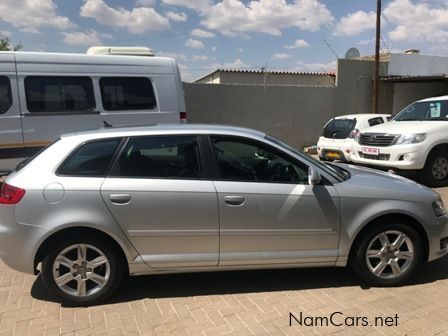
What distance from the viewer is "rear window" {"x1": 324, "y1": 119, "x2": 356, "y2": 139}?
11531 millimetres

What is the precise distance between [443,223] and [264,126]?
11.3 meters

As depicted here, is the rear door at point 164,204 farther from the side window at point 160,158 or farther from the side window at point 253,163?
the side window at point 253,163

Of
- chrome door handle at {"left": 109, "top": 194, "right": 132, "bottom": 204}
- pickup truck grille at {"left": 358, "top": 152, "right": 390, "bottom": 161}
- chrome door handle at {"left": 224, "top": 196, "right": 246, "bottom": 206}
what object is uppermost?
chrome door handle at {"left": 109, "top": 194, "right": 132, "bottom": 204}

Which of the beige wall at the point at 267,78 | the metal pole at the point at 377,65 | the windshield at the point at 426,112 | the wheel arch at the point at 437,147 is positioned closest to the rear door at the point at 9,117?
the wheel arch at the point at 437,147

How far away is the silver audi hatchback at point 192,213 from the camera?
3.73m

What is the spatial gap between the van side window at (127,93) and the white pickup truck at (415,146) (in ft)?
14.4

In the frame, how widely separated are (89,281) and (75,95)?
4485 mm

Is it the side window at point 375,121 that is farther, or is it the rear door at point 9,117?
the side window at point 375,121

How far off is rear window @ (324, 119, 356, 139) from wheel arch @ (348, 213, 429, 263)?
24.4 ft

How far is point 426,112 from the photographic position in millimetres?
9664

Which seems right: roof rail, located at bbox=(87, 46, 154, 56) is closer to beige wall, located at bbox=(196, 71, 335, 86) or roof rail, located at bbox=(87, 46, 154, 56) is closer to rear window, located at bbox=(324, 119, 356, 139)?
rear window, located at bbox=(324, 119, 356, 139)

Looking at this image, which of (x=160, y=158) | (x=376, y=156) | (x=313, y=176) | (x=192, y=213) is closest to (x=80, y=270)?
(x=192, y=213)

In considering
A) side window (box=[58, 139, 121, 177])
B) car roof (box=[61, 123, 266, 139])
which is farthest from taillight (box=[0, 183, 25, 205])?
car roof (box=[61, 123, 266, 139])

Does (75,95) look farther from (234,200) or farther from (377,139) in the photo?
(377,139)
